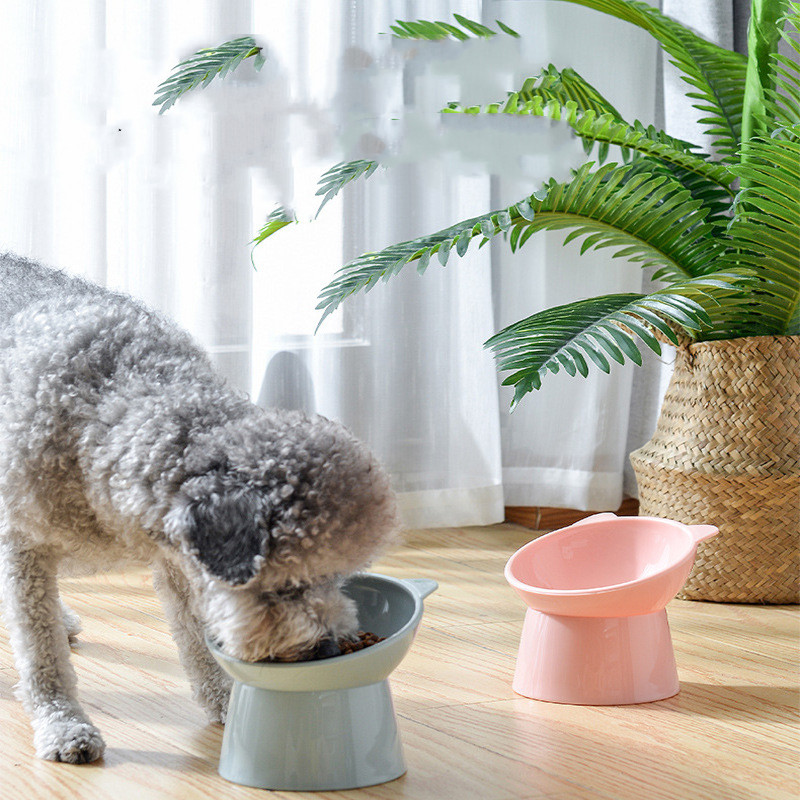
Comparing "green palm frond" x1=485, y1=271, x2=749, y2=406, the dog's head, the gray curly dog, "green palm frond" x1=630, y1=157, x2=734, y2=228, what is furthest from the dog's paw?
"green palm frond" x1=630, y1=157, x2=734, y2=228

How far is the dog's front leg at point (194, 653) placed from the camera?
1.50 metres

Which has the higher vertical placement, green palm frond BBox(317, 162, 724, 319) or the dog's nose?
green palm frond BBox(317, 162, 724, 319)

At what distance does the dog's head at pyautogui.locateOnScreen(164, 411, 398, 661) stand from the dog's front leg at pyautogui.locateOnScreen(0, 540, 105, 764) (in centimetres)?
35

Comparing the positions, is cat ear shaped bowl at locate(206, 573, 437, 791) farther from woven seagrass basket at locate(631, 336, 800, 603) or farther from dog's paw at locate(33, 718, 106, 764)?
woven seagrass basket at locate(631, 336, 800, 603)

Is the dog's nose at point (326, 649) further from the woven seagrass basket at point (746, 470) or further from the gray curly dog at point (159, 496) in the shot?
the woven seagrass basket at point (746, 470)

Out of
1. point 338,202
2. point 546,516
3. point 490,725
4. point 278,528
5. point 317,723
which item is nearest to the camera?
point 278,528

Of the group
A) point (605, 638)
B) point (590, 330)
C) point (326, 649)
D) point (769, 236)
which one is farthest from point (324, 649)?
point (769, 236)

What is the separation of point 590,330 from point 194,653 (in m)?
0.92

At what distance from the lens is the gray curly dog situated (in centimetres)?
111

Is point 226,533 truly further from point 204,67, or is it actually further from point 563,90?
point 563,90

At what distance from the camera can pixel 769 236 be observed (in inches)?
81.3

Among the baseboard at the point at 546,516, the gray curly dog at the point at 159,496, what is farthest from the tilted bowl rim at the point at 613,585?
the baseboard at the point at 546,516

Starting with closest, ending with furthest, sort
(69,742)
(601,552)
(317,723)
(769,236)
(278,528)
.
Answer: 1. (278,528)
2. (317,723)
3. (69,742)
4. (601,552)
5. (769,236)

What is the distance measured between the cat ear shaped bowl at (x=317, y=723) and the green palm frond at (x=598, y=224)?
949 millimetres
